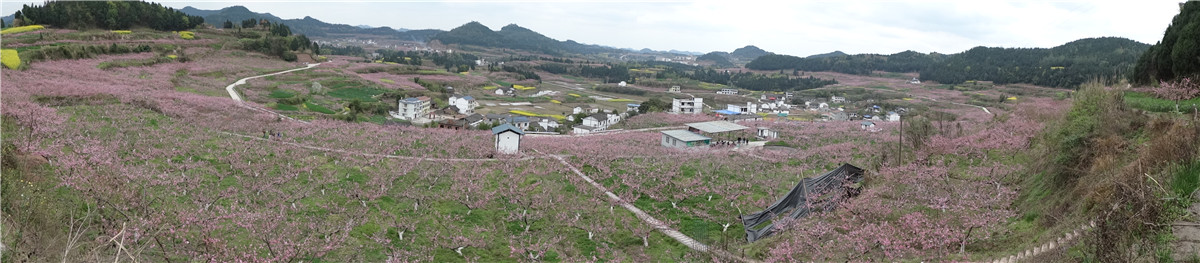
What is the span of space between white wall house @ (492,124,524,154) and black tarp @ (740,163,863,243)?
42.4 ft

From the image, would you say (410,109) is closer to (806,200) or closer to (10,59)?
(10,59)

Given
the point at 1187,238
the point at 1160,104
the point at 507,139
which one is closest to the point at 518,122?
the point at 507,139

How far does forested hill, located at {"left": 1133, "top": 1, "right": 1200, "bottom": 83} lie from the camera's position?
2158cm

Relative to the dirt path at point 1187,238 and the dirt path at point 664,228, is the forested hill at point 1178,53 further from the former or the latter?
the dirt path at point 664,228

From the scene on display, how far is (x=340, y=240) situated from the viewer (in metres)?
15.7

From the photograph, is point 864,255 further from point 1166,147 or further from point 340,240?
point 340,240

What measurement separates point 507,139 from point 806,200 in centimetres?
1556

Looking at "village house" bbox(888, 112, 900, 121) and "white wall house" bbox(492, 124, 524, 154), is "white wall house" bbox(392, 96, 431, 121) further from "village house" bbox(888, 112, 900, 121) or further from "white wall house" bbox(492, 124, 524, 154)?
"village house" bbox(888, 112, 900, 121)

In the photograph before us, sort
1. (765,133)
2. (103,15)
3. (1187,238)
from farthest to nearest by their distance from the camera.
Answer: (103,15), (765,133), (1187,238)

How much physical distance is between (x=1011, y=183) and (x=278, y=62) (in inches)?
2815

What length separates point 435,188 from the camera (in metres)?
22.1

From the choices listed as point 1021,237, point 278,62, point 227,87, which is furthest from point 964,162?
point 278,62

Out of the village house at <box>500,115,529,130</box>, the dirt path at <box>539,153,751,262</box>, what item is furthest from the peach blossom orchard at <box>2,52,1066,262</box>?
the village house at <box>500,115,529,130</box>

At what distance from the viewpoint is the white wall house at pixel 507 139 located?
95.7 feet
